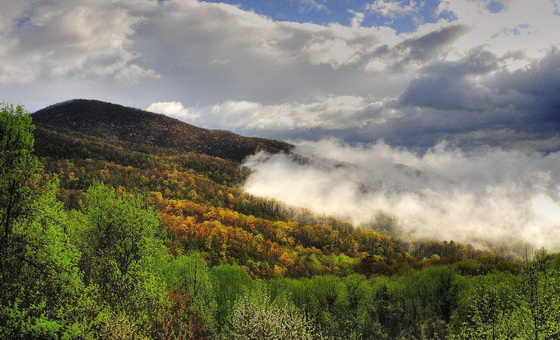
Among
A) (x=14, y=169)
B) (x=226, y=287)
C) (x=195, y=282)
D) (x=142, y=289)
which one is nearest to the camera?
(x=14, y=169)

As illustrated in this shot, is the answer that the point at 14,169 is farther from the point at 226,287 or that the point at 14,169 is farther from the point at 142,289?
the point at 226,287

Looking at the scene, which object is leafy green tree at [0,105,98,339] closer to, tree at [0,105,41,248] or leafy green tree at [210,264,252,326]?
tree at [0,105,41,248]

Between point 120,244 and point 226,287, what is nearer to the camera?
point 120,244

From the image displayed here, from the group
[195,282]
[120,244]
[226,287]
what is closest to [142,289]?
[120,244]

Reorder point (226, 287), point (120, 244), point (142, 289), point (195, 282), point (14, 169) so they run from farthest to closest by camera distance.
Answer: point (226, 287)
point (195, 282)
point (120, 244)
point (142, 289)
point (14, 169)

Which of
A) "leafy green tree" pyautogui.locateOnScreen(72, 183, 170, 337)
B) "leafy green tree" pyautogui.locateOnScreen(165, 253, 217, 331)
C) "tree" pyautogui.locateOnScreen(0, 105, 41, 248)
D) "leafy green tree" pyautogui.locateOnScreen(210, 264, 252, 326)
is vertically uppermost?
"tree" pyautogui.locateOnScreen(0, 105, 41, 248)

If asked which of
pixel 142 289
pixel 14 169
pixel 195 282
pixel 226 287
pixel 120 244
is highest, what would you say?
pixel 14 169

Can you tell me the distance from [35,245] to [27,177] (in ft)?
13.9

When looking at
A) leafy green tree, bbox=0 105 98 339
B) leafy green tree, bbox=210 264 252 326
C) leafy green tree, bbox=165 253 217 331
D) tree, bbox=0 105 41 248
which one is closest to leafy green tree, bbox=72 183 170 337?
leafy green tree, bbox=0 105 98 339

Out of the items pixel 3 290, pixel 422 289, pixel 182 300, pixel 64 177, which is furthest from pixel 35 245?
pixel 64 177

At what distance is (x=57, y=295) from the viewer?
22.1 metres

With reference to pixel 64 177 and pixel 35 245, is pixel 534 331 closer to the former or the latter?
pixel 35 245

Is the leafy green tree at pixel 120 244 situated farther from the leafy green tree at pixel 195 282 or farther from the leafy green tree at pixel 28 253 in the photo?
the leafy green tree at pixel 195 282

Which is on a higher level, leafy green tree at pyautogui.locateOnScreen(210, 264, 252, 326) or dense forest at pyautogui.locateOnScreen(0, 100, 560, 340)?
dense forest at pyautogui.locateOnScreen(0, 100, 560, 340)
